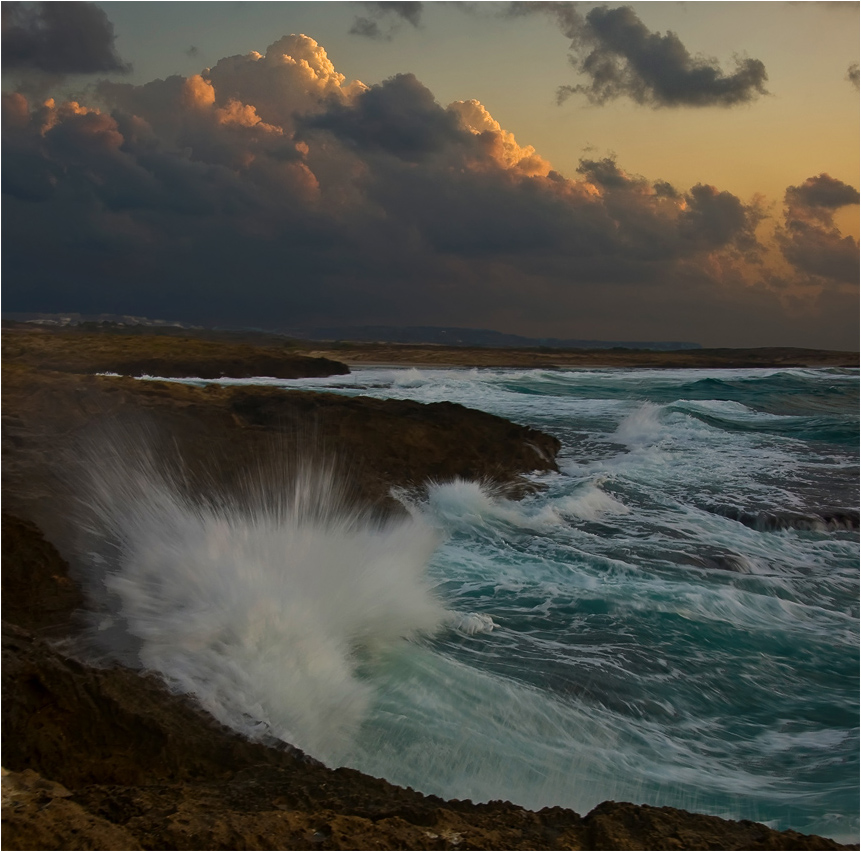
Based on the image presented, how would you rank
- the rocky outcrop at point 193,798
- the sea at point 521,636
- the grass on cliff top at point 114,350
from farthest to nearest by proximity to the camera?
the grass on cliff top at point 114,350 < the sea at point 521,636 < the rocky outcrop at point 193,798

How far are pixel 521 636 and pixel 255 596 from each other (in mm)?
2104

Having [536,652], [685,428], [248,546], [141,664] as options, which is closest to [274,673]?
[141,664]

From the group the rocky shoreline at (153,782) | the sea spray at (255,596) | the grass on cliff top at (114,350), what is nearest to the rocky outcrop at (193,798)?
the rocky shoreline at (153,782)

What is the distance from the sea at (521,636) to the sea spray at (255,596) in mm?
17

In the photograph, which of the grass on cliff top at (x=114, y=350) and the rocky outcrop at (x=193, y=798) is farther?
the grass on cliff top at (x=114, y=350)

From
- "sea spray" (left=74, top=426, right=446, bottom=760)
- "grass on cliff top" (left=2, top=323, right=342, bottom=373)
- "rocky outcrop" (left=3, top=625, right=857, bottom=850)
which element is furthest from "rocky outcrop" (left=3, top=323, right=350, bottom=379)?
"rocky outcrop" (left=3, top=625, right=857, bottom=850)

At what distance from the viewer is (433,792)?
10.9 feet

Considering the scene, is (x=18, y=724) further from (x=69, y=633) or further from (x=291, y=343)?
(x=291, y=343)

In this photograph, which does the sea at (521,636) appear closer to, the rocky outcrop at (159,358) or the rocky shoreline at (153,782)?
the rocky shoreline at (153,782)

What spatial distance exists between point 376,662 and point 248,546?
1.37 m

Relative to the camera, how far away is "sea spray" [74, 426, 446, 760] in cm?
370

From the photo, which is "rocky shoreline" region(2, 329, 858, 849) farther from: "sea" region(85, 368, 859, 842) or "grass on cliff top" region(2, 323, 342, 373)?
"grass on cliff top" region(2, 323, 342, 373)

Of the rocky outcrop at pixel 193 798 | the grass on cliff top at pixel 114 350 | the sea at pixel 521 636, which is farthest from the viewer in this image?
the grass on cliff top at pixel 114 350

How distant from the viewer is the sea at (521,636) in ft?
12.0
